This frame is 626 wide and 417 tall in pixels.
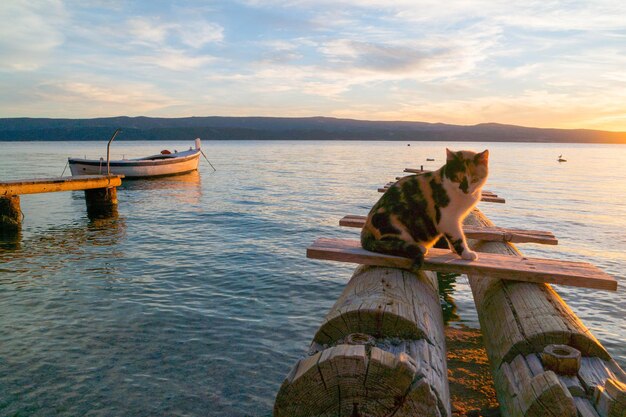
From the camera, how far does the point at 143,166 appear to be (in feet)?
146

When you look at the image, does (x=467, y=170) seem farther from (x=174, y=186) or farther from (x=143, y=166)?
(x=143, y=166)

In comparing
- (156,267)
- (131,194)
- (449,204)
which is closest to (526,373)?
(449,204)

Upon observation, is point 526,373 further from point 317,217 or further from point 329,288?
point 317,217

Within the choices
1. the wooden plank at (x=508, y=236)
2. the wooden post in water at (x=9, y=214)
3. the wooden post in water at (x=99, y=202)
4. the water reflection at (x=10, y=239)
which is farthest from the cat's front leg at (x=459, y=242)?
the wooden post in water at (x=99, y=202)

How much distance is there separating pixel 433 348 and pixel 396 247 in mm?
1915

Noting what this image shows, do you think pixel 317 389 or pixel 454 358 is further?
pixel 454 358

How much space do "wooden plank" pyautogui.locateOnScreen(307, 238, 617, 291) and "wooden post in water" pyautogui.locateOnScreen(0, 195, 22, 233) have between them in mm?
18793

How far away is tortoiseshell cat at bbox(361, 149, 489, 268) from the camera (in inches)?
242

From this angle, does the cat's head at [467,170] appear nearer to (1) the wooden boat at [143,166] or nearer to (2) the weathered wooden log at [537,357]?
(2) the weathered wooden log at [537,357]

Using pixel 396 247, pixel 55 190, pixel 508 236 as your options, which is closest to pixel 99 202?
pixel 55 190

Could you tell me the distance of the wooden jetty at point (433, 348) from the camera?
11.9 ft

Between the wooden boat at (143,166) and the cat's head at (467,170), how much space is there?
1391 inches

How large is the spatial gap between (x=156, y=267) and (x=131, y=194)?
22.8 metres

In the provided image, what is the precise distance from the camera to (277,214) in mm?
26094
